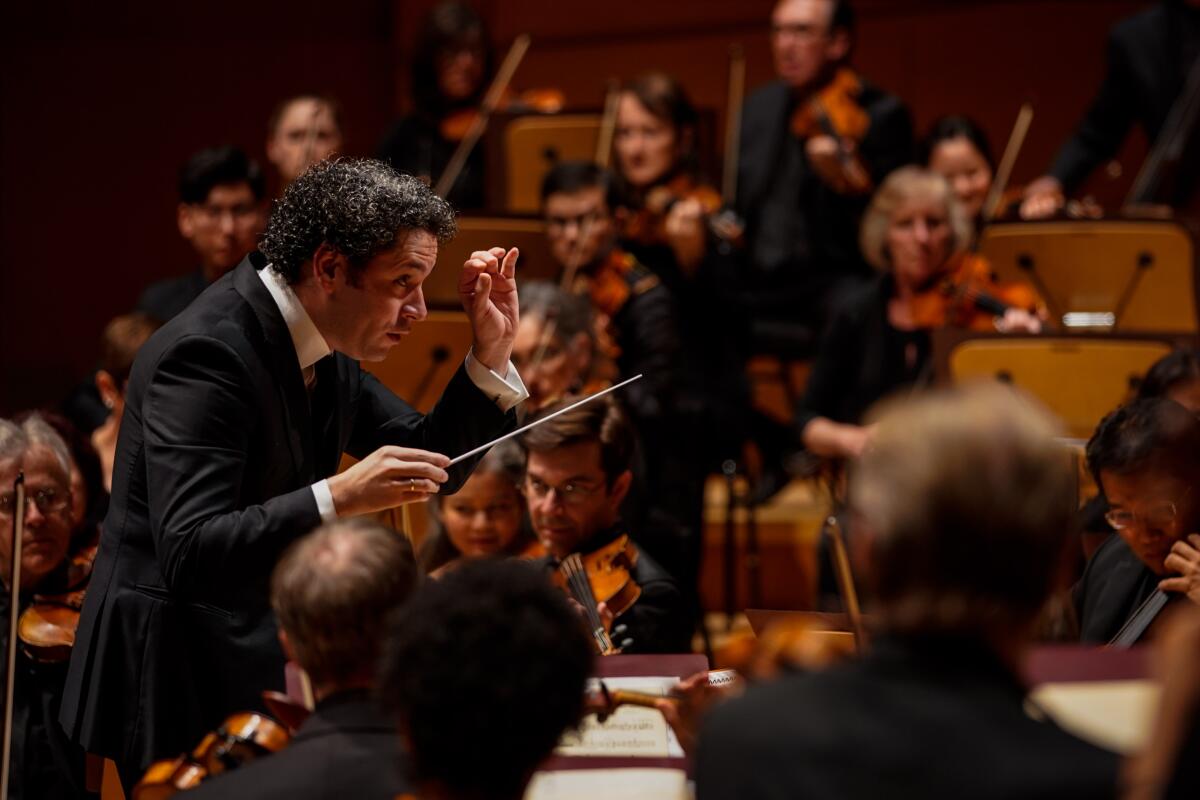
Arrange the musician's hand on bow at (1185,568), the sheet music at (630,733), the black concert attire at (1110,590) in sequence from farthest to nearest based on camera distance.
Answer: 1. the black concert attire at (1110,590)
2. the musician's hand on bow at (1185,568)
3. the sheet music at (630,733)

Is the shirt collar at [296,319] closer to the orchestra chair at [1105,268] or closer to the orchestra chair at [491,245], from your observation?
the orchestra chair at [491,245]

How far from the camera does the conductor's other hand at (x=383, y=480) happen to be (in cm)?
188

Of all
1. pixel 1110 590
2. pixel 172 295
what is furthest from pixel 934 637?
pixel 172 295

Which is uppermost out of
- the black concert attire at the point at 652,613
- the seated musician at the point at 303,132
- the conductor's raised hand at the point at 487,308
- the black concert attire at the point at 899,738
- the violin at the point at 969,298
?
the seated musician at the point at 303,132

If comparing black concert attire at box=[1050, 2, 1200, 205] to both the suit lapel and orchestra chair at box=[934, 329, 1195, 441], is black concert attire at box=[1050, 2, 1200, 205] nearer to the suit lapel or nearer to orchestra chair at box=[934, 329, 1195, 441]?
orchestra chair at box=[934, 329, 1195, 441]

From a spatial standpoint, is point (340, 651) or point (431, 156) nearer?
point (340, 651)

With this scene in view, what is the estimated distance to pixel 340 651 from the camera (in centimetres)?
153

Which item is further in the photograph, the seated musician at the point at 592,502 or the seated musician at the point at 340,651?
the seated musician at the point at 592,502

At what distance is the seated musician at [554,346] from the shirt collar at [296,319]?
4.00 feet

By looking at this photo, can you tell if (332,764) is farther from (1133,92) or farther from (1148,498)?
(1133,92)

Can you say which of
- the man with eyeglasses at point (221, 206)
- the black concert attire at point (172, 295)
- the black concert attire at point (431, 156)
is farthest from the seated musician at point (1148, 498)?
the black concert attire at point (431, 156)

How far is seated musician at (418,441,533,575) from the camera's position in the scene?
283cm

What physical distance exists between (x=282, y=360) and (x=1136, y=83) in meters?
3.40

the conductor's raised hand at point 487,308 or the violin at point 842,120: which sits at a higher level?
the violin at point 842,120
